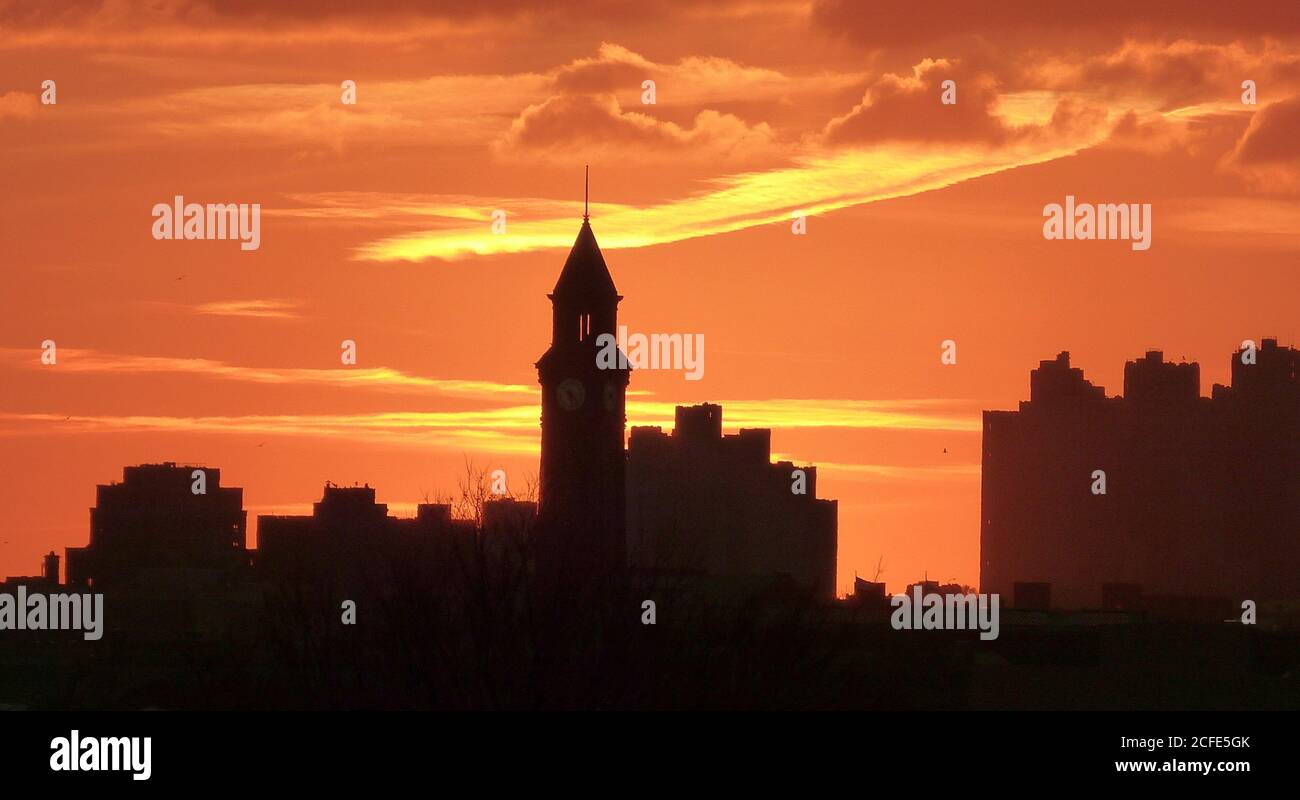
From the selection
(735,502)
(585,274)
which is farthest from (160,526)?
(585,274)

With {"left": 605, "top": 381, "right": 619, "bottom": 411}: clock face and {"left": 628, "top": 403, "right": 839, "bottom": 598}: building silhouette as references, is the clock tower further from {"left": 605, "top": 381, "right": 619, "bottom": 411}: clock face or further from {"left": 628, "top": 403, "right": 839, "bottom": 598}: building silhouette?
{"left": 628, "top": 403, "right": 839, "bottom": 598}: building silhouette

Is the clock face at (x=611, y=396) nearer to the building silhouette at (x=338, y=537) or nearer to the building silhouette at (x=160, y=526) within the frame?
the building silhouette at (x=338, y=537)

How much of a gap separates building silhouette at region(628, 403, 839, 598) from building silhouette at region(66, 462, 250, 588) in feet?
95.8

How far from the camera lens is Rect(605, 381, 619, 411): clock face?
110 m

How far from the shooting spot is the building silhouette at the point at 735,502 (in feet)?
577

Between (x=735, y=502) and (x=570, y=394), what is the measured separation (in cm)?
7871

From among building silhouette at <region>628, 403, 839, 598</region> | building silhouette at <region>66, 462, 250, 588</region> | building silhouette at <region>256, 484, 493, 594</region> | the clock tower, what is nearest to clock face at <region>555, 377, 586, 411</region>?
the clock tower

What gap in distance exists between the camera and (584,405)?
109188 millimetres

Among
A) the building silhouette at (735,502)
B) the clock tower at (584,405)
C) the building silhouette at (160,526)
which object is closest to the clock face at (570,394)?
the clock tower at (584,405)

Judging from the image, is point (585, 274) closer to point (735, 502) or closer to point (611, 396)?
point (611, 396)

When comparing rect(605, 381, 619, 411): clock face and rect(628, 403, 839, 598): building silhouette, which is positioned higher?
rect(605, 381, 619, 411): clock face
